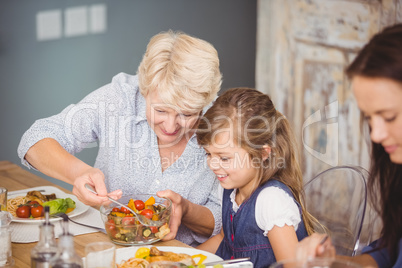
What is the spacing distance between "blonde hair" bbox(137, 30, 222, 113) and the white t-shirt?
457 mm

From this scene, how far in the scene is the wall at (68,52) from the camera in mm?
3316

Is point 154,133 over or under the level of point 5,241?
over

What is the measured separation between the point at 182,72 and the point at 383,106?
94 centimetres

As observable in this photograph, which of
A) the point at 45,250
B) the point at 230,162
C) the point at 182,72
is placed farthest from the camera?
the point at 182,72

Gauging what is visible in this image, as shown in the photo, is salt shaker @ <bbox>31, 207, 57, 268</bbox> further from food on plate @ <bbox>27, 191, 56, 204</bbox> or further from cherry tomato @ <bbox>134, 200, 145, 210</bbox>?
food on plate @ <bbox>27, 191, 56, 204</bbox>

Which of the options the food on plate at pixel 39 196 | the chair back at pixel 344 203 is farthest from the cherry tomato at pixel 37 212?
the chair back at pixel 344 203

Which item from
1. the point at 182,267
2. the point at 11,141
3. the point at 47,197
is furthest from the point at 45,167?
the point at 11,141

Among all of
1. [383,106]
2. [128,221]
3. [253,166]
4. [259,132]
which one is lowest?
[128,221]

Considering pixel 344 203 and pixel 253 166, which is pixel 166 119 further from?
pixel 344 203

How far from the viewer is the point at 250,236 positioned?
5.71 ft

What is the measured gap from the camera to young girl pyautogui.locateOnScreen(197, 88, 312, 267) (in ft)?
5.60

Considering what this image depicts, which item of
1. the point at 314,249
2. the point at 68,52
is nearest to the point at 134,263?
the point at 314,249

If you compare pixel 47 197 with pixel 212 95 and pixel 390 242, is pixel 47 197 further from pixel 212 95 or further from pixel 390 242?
pixel 390 242

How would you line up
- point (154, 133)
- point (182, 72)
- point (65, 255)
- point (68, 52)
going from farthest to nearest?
1. point (68, 52)
2. point (154, 133)
3. point (182, 72)
4. point (65, 255)
